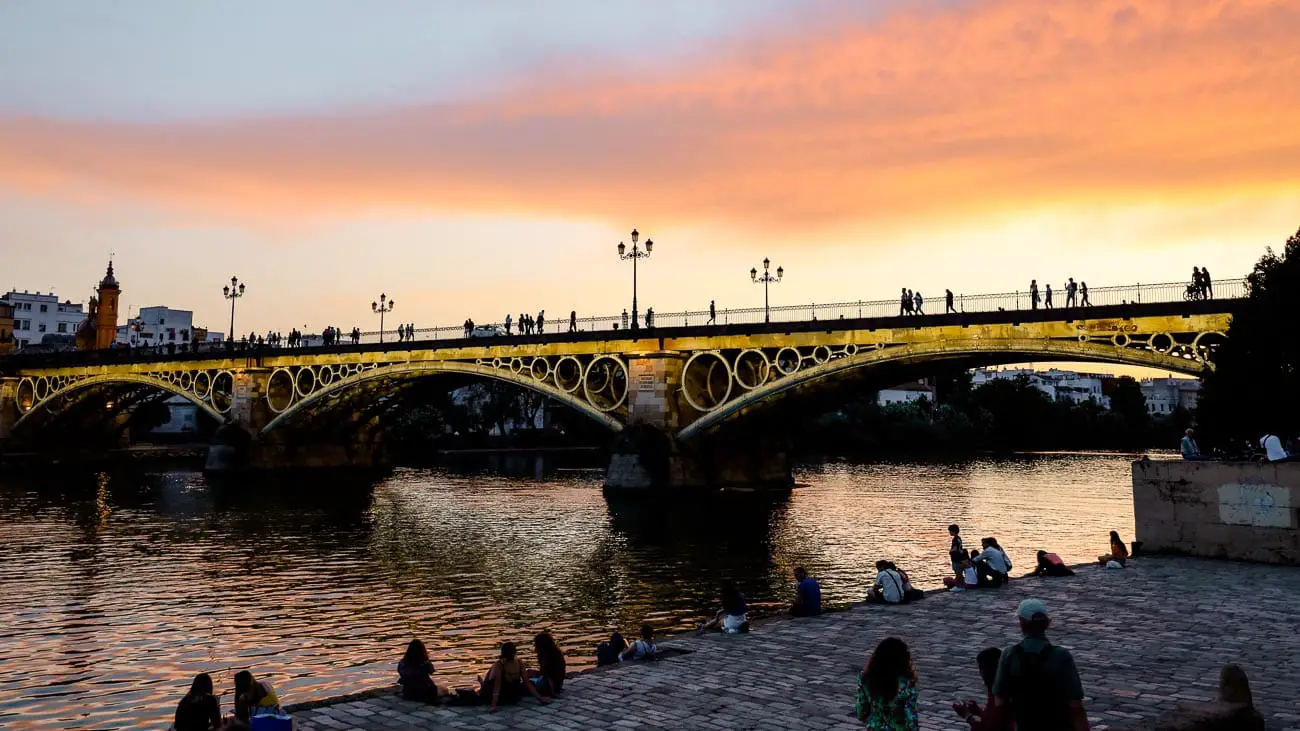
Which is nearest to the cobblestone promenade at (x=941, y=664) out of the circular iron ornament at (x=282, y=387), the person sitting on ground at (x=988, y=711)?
the person sitting on ground at (x=988, y=711)

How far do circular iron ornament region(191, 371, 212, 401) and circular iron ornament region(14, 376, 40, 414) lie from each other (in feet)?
78.9

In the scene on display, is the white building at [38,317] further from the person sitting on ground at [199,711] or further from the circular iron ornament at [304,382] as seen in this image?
the person sitting on ground at [199,711]

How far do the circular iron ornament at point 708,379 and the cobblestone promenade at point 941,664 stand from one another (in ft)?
111

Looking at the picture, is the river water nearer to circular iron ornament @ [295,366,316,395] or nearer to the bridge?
the bridge

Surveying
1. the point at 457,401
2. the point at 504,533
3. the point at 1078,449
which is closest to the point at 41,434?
the point at 457,401

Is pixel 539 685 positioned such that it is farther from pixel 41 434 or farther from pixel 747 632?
pixel 41 434

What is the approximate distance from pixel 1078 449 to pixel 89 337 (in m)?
128

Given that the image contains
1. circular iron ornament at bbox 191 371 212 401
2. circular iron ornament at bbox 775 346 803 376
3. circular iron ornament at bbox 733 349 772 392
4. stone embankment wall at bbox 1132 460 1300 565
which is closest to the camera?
stone embankment wall at bbox 1132 460 1300 565

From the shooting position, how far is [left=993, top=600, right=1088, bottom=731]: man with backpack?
7141mm

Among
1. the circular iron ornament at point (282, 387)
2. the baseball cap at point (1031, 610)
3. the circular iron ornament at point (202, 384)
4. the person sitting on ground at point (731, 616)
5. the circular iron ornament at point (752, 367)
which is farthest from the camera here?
the circular iron ornament at point (202, 384)

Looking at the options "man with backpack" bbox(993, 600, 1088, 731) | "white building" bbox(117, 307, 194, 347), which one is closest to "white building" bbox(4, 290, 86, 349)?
"white building" bbox(117, 307, 194, 347)

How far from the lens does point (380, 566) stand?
30.1m

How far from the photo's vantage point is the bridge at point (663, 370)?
4306 cm

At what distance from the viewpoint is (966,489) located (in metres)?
60.5
